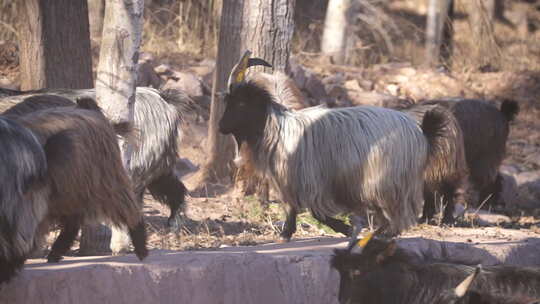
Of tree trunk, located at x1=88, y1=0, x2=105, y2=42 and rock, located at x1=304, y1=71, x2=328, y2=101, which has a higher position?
tree trunk, located at x1=88, y1=0, x2=105, y2=42

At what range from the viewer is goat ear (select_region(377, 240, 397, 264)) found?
4.10m

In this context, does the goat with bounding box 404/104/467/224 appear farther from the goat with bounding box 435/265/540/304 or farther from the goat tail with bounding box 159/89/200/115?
the goat with bounding box 435/265/540/304

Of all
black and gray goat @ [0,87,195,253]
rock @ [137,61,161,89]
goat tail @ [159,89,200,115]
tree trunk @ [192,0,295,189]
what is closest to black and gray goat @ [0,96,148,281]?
black and gray goat @ [0,87,195,253]

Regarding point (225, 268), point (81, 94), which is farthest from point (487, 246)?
point (81, 94)

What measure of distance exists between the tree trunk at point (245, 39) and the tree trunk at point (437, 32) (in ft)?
23.3

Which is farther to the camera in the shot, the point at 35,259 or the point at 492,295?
the point at 35,259

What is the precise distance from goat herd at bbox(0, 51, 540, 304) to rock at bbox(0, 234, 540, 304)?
17 centimetres

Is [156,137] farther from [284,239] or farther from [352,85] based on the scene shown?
Result: [352,85]

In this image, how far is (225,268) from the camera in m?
5.18

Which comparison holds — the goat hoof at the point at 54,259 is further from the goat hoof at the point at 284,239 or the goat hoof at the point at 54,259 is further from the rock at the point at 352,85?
the rock at the point at 352,85

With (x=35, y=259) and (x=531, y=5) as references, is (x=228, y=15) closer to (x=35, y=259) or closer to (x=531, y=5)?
(x=35, y=259)

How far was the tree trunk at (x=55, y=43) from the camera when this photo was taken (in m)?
7.88

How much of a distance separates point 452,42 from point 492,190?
7089 millimetres

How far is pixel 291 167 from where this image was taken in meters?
6.72
